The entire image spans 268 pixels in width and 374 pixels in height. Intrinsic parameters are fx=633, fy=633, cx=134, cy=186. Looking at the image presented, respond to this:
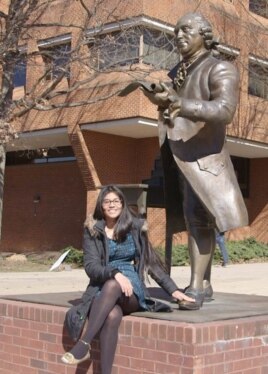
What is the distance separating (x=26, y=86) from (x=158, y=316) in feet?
62.9

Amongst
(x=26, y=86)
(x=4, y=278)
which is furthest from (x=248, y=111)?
(x=4, y=278)

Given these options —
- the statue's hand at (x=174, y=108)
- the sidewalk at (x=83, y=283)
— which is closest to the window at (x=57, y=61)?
the sidewalk at (x=83, y=283)

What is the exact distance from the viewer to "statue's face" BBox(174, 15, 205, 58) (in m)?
4.91

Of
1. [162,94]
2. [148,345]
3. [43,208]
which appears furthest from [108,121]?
[148,345]

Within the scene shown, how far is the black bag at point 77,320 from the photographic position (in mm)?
4355

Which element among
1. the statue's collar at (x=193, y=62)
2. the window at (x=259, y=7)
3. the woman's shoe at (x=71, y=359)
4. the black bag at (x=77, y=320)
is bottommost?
the woman's shoe at (x=71, y=359)

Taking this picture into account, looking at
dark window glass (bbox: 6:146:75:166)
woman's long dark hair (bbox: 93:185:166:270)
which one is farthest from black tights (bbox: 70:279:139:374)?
dark window glass (bbox: 6:146:75:166)

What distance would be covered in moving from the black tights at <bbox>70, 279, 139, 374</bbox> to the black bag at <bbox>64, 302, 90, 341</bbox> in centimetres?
10

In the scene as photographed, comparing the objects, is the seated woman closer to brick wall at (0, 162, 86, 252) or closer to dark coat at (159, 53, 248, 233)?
dark coat at (159, 53, 248, 233)

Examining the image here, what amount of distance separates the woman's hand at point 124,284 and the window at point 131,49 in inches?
514

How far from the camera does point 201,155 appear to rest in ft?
16.0

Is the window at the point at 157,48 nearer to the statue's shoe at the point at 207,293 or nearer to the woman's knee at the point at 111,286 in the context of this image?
the statue's shoe at the point at 207,293

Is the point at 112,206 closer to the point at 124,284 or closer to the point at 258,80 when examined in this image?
the point at 124,284

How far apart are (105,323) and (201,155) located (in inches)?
59.1
